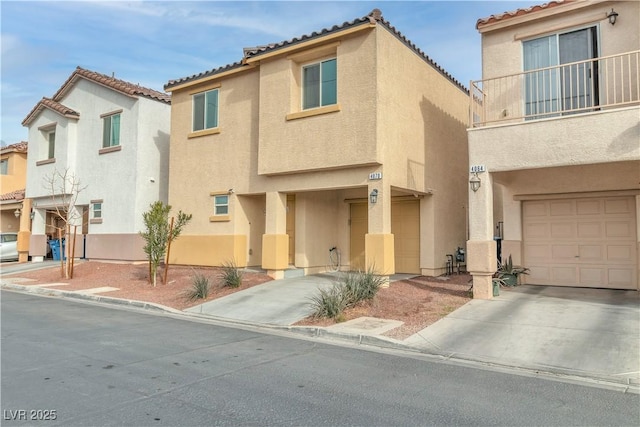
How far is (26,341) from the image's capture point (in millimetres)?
7969

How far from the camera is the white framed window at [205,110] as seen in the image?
55.6 feet

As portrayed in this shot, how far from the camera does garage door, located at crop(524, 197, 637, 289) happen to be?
12.1 meters

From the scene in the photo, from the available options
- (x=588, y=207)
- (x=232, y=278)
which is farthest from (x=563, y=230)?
(x=232, y=278)

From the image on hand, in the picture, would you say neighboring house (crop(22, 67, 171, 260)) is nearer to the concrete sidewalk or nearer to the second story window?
the second story window

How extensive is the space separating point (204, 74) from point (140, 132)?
4379mm

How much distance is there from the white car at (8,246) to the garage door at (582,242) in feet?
79.1

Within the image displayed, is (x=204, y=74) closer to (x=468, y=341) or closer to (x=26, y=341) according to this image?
(x=26, y=341)

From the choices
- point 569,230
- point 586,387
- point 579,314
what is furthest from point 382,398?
point 569,230

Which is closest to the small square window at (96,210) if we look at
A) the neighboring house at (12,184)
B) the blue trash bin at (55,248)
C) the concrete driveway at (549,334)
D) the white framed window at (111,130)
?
the white framed window at (111,130)

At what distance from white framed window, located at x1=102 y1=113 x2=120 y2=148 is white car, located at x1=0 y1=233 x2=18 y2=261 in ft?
28.0

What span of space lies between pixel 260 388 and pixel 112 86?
1824cm

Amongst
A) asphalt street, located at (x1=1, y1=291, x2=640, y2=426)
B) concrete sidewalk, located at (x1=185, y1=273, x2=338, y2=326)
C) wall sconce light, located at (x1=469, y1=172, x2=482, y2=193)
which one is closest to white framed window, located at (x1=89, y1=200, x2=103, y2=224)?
concrete sidewalk, located at (x1=185, y1=273, x2=338, y2=326)

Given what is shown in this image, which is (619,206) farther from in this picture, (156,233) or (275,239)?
(156,233)

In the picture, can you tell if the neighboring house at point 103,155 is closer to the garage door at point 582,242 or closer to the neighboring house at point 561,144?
the neighboring house at point 561,144
